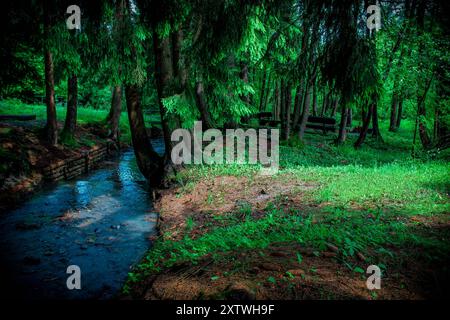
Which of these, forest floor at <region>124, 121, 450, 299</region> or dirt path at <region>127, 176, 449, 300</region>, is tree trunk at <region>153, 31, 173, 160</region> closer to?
forest floor at <region>124, 121, 450, 299</region>

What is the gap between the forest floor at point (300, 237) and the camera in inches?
152

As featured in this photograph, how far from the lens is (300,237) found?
5320mm

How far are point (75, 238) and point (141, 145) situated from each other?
479cm

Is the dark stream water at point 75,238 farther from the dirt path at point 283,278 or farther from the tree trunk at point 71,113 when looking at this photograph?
the tree trunk at point 71,113

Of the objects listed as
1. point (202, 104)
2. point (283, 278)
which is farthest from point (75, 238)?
point (202, 104)

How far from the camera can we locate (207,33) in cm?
489

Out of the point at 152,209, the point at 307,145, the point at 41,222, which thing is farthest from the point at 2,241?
the point at 307,145

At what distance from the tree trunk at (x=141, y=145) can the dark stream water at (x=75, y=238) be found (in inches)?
31.7

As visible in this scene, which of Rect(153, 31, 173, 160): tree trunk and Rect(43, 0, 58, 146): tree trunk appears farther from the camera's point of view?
Rect(43, 0, 58, 146): tree trunk

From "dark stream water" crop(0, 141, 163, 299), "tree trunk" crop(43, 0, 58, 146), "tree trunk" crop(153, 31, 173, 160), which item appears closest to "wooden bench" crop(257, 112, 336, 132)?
"tree trunk" crop(153, 31, 173, 160)

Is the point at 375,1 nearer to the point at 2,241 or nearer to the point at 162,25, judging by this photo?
the point at 162,25

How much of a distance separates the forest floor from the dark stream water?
66cm

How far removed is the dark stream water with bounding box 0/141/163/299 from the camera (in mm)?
5590
